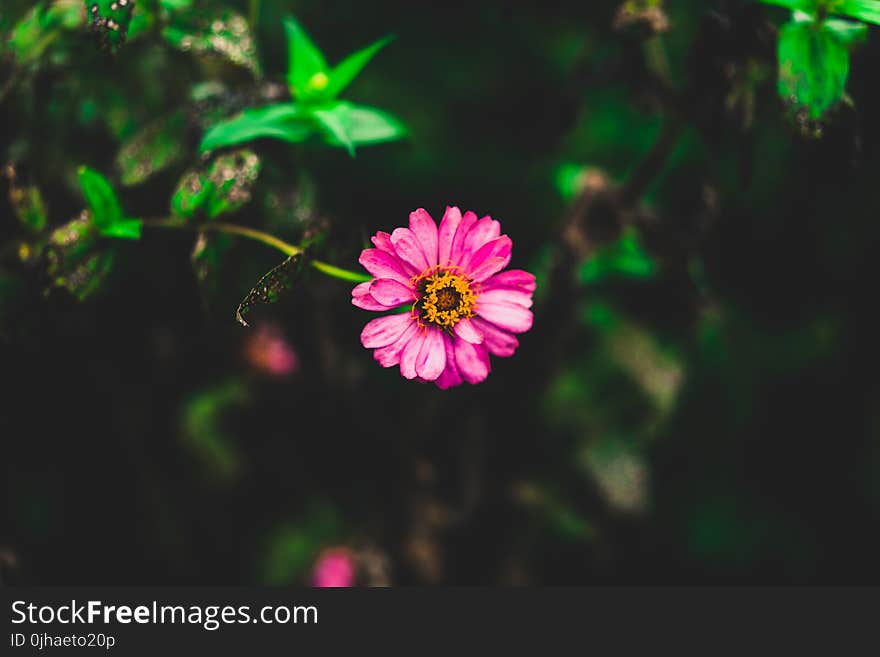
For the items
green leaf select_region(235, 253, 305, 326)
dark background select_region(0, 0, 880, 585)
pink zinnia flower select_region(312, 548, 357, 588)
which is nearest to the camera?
green leaf select_region(235, 253, 305, 326)

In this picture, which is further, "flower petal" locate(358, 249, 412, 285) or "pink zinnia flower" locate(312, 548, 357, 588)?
"pink zinnia flower" locate(312, 548, 357, 588)

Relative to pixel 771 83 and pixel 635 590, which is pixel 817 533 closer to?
pixel 635 590

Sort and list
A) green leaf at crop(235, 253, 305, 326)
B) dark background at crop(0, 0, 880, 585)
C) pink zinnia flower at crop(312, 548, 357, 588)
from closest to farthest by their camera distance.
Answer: green leaf at crop(235, 253, 305, 326) < dark background at crop(0, 0, 880, 585) < pink zinnia flower at crop(312, 548, 357, 588)

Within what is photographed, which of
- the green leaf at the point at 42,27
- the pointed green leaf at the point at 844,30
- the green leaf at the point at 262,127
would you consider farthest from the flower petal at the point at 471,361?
the green leaf at the point at 42,27

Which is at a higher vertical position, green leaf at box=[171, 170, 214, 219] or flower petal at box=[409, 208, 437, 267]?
green leaf at box=[171, 170, 214, 219]

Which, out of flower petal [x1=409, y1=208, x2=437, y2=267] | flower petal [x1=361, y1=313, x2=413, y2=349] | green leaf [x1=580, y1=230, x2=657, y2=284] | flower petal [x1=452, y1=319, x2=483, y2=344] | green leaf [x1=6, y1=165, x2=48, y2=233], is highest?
green leaf [x1=580, y1=230, x2=657, y2=284]

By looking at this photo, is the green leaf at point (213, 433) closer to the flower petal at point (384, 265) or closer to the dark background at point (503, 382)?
the dark background at point (503, 382)

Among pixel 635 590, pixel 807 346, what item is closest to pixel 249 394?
pixel 635 590

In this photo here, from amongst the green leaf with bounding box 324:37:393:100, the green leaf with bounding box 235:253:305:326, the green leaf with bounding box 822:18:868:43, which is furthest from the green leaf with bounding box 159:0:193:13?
the green leaf with bounding box 822:18:868:43

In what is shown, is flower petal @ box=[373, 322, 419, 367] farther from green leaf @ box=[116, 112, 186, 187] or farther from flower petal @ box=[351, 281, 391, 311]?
green leaf @ box=[116, 112, 186, 187]
